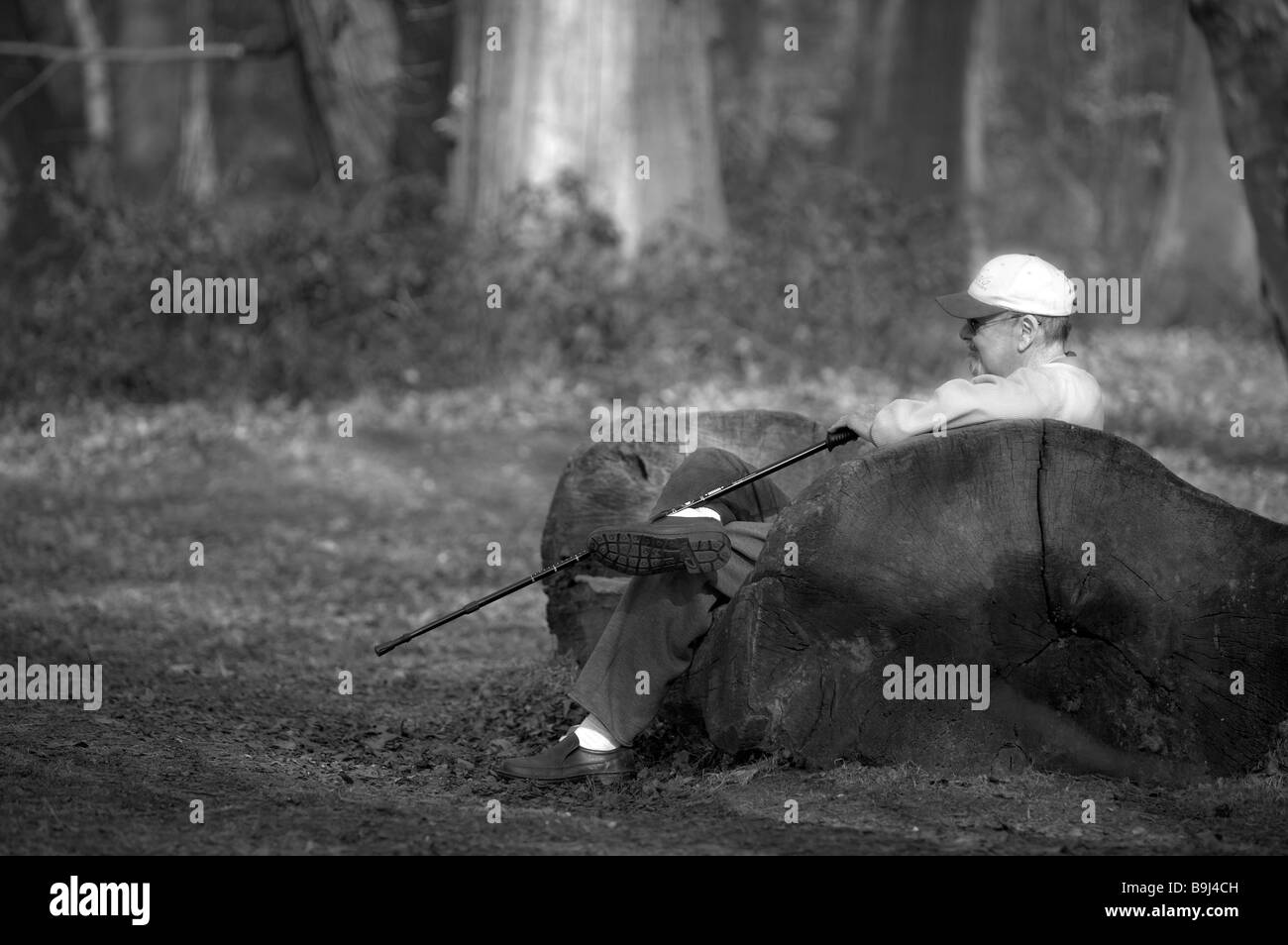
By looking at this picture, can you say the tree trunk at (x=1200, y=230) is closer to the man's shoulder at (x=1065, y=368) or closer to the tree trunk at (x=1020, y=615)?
the man's shoulder at (x=1065, y=368)

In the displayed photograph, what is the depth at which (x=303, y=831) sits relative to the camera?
4.75 metres

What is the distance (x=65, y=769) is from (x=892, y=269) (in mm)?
9626

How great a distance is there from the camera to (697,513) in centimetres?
538

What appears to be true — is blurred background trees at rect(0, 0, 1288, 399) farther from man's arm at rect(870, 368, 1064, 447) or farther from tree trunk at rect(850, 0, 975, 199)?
man's arm at rect(870, 368, 1064, 447)

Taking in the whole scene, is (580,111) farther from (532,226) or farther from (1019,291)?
(1019,291)

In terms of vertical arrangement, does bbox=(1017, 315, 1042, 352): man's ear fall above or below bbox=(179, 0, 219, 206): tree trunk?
below

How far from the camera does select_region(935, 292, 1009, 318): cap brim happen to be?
5.16m

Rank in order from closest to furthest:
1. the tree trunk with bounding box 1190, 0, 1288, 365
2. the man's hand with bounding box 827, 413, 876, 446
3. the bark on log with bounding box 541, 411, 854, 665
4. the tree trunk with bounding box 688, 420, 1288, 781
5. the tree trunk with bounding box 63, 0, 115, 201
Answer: the tree trunk with bounding box 688, 420, 1288, 781, the man's hand with bounding box 827, 413, 876, 446, the bark on log with bounding box 541, 411, 854, 665, the tree trunk with bounding box 1190, 0, 1288, 365, the tree trunk with bounding box 63, 0, 115, 201

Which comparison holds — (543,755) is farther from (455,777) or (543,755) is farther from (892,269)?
(892,269)

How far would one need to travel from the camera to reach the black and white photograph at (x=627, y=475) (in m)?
4.96

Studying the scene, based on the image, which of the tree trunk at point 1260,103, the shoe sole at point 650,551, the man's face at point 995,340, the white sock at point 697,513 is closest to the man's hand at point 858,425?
the man's face at point 995,340

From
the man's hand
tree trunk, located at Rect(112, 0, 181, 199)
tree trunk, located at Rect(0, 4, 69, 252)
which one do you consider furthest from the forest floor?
tree trunk, located at Rect(112, 0, 181, 199)

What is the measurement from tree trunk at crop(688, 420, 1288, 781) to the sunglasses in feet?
1.38

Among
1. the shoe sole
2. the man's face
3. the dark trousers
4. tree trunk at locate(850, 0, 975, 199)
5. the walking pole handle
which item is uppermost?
tree trunk at locate(850, 0, 975, 199)
